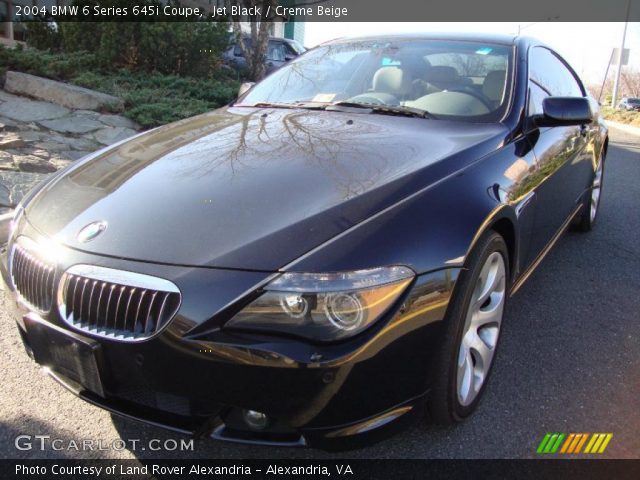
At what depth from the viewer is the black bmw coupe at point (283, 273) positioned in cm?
162

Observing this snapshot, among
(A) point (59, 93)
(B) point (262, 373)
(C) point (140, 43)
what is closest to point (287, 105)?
(B) point (262, 373)

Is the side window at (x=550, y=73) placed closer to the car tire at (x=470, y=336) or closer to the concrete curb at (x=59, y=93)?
the car tire at (x=470, y=336)

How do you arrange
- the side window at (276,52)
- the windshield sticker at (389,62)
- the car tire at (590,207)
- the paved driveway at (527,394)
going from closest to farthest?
the paved driveway at (527,394) → the windshield sticker at (389,62) → the car tire at (590,207) → the side window at (276,52)

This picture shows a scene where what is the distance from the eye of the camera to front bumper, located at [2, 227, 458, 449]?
160 cm

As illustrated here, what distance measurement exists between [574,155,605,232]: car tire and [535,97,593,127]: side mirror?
169 centimetres

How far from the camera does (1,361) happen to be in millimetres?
2584

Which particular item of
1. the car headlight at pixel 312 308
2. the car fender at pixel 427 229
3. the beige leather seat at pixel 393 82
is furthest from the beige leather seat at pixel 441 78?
the car headlight at pixel 312 308

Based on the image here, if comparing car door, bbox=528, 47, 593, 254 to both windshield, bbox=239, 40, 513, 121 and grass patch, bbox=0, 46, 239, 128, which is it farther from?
grass patch, bbox=0, 46, 239, 128

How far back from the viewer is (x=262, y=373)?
1.60 meters

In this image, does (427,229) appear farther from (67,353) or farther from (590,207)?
(590,207)

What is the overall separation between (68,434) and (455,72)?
2.64 m

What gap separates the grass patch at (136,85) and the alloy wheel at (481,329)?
5473 mm

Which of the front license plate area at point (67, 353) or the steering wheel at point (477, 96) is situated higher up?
the steering wheel at point (477, 96)

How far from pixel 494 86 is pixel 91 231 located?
218 centimetres
